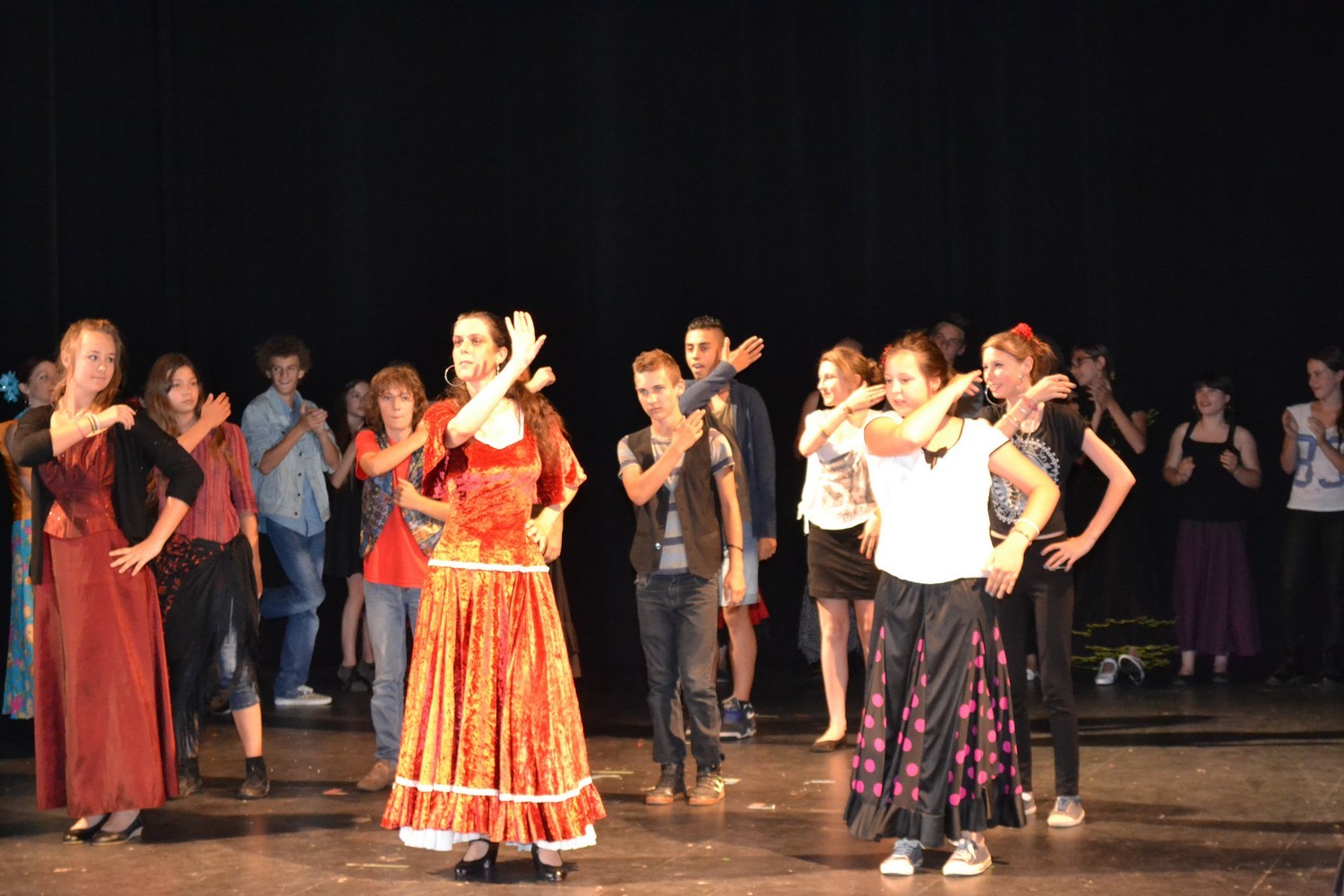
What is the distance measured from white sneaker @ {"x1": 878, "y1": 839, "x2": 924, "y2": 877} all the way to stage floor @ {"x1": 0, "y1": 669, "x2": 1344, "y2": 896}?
0.05 meters

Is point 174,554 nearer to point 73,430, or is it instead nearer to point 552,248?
point 73,430

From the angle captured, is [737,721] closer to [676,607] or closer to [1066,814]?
[676,607]

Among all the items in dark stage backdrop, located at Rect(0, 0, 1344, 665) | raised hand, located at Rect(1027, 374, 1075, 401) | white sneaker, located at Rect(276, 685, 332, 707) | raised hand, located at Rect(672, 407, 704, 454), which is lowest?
white sneaker, located at Rect(276, 685, 332, 707)

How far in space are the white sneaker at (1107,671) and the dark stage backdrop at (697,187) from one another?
0.99 metres

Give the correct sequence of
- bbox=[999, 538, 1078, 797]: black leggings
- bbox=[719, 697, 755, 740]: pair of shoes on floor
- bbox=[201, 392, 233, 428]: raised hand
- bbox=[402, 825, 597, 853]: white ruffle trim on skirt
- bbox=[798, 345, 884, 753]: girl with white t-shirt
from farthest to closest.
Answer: bbox=[719, 697, 755, 740]: pair of shoes on floor < bbox=[798, 345, 884, 753]: girl with white t-shirt < bbox=[201, 392, 233, 428]: raised hand < bbox=[999, 538, 1078, 797]: black leggings < bbox=[402, 825, 597, 853]: white ruffle trim on skirt

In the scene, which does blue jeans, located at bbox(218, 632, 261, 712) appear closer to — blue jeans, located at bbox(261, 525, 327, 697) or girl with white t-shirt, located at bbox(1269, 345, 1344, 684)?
blue jeans, located at bbox(261, 525, 327, 697)

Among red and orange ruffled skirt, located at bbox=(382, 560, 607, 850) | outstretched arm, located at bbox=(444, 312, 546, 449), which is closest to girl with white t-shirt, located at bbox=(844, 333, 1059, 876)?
red and orange ruffled skirt, located at bbox=(382, 560, 607, 850)

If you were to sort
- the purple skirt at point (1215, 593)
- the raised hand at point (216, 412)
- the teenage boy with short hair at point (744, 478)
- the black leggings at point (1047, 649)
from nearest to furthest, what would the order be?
the black leggings at point (1047, 649) → the raised hand at point (216, 412) → the teenage boy with short hair at point (744, 478) → the purple skirt at point (1215, 593)

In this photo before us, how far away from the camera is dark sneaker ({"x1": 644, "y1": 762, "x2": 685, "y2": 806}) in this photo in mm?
4934

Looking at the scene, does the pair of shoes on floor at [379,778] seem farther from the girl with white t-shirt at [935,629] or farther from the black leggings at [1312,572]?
the black leggings at [1312,572]

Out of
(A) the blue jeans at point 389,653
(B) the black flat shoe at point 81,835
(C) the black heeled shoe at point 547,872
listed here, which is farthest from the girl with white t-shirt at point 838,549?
(B) the black flat shoe at point 81,835

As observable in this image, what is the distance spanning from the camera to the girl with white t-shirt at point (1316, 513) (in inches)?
288

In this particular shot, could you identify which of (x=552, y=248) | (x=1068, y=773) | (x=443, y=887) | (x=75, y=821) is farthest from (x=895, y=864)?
(x=552, y=248)

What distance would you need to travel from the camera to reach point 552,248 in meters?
8.12
